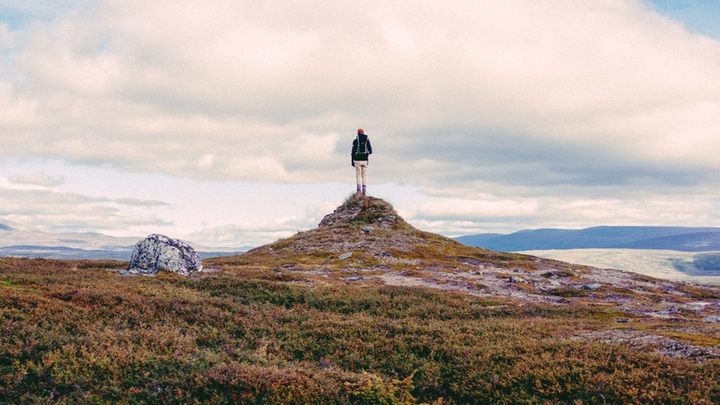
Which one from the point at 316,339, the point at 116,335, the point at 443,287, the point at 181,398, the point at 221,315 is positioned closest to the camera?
the point at 181,398

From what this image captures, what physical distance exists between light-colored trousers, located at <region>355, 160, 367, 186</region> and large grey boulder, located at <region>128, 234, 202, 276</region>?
28.4 m

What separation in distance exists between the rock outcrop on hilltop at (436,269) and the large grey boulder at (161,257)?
583cm

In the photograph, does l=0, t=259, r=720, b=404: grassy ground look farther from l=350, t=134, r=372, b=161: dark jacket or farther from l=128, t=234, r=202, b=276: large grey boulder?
l=350, t=134, r=372, b=161: dark jacket

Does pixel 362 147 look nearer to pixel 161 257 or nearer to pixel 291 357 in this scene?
pixel 161 257

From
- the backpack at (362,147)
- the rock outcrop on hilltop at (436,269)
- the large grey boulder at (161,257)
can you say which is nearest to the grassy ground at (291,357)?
the large grey boulder at (161,257)

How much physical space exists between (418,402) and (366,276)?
2720cm

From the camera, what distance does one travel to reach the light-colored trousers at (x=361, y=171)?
63375mm

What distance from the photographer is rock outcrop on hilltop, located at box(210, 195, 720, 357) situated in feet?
117

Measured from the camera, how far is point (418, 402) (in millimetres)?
14164

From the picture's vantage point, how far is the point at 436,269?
47688 millimetres

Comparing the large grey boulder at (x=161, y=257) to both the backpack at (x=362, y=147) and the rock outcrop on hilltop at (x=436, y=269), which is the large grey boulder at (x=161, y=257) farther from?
the backpack at (x=362, y=147)

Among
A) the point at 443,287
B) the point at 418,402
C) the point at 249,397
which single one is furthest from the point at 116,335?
the point at 443,287

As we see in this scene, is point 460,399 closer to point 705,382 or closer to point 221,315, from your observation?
point 705,382

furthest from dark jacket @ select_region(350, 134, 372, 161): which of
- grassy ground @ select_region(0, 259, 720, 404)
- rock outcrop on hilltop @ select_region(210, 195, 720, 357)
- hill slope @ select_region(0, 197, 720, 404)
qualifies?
grassy ground @ select_region(0, 259, 720, 404)
